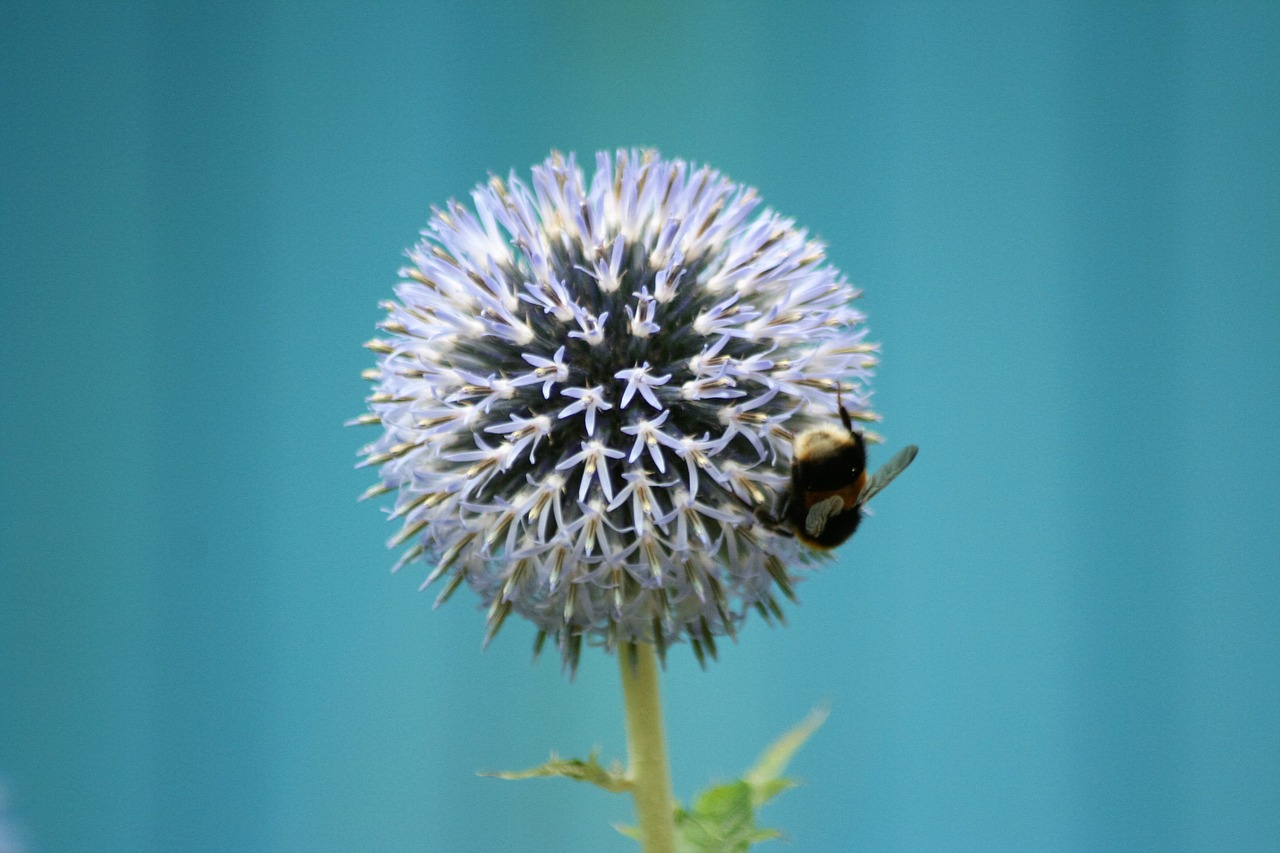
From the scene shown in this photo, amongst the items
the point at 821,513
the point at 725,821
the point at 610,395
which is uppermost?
the point at 610,395

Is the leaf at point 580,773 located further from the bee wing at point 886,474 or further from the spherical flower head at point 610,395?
the bee wing at point 886,474

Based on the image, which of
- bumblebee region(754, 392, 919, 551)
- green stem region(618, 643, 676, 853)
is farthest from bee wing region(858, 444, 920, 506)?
green stem region(618, 643, 676, 853)

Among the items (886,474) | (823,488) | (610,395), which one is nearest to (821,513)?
(823,488)

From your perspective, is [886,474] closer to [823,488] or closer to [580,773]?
[823,488]

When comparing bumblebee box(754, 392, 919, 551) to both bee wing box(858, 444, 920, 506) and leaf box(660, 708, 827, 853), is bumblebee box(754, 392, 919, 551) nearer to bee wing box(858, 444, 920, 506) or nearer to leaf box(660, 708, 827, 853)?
bee wing box(858, 444, 920, 506)

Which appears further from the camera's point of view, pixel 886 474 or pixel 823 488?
pixel 886 474
